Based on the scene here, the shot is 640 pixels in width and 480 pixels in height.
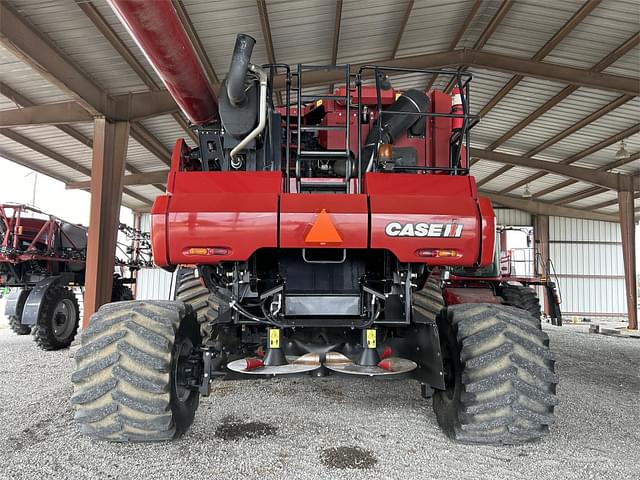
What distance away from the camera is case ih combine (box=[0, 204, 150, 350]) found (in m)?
9.14

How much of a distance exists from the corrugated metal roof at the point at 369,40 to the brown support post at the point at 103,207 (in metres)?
0.98

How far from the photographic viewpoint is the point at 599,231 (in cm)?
2586

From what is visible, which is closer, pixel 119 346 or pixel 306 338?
pixel 119 346

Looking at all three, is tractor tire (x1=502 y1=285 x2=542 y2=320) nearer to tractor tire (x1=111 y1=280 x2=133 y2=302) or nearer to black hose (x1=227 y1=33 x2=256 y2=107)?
black hose (x1=227 y1=33 x2=256 y2=107)

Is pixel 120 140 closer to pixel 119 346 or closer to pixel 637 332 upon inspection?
pixel 119 346

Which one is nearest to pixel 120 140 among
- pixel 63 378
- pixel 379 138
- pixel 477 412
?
pixel 63 378

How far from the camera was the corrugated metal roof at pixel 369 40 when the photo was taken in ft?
27.3

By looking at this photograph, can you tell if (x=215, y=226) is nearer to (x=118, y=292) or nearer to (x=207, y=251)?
(x=207, y=251)

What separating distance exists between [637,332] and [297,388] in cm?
1429

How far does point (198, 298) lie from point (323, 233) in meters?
2.73

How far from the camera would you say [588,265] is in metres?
25.5

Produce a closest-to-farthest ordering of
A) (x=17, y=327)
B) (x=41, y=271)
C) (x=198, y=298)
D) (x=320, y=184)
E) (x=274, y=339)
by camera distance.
→ (x=274, y=339) < (x=320, y=184) < (x=198, y=298) < (x=41, y=271) < (x=17, y=327)

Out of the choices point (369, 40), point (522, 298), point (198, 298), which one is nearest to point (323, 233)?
point (198, 298)

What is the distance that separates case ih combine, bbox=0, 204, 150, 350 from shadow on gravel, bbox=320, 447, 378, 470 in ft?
24.2
